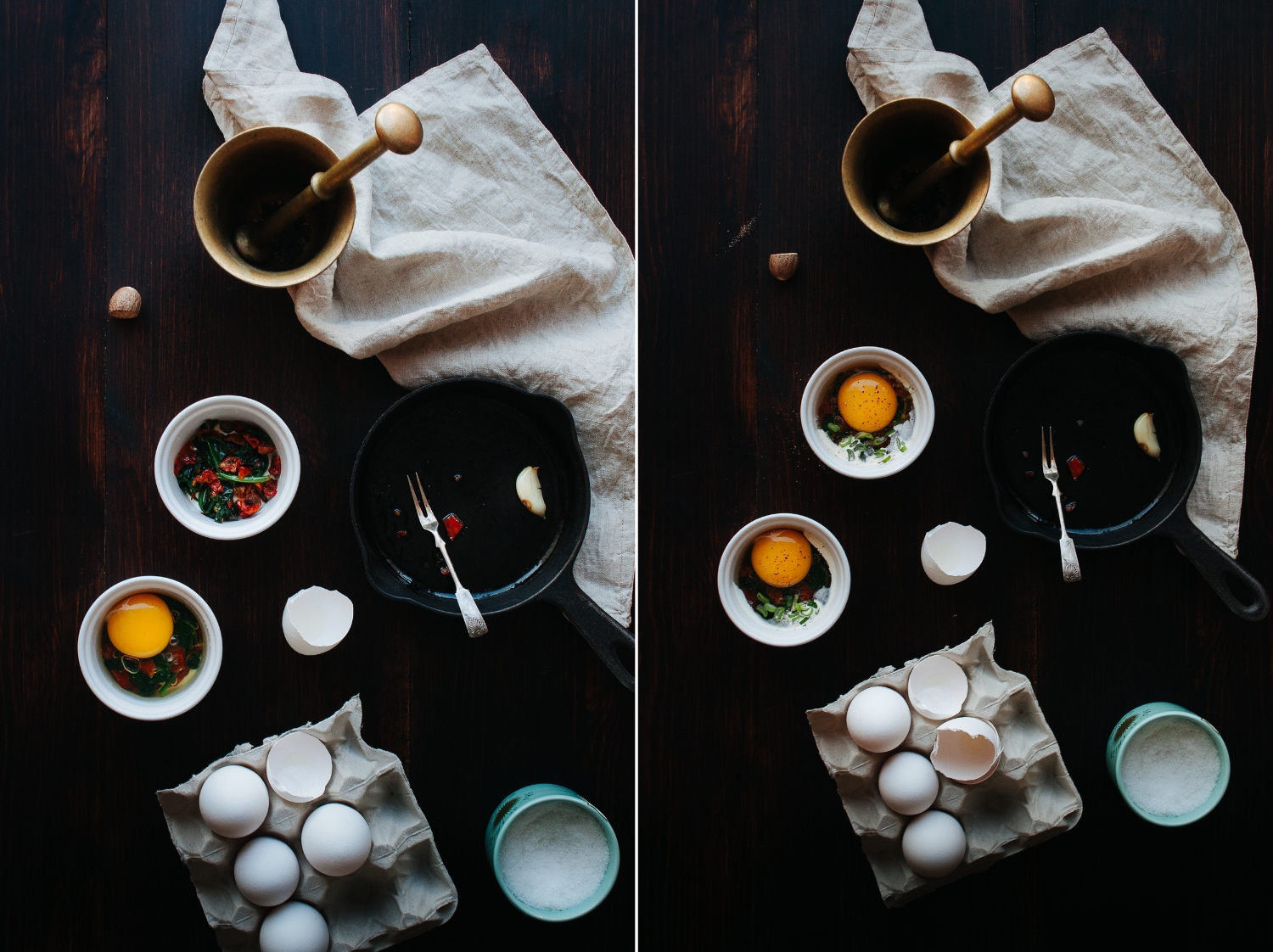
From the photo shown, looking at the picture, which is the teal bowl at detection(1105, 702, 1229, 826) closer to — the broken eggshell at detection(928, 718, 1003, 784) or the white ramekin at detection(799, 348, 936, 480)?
the broken eggshell at detection(928, 718, 1003, 784)

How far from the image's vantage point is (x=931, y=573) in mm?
829

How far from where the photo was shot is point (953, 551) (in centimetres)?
82

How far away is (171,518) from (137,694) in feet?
0.53

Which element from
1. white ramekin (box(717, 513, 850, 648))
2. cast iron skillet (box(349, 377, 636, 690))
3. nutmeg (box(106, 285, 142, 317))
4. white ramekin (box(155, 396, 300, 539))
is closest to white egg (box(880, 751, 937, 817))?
white ramekin (box(717, 513, 850, 648))

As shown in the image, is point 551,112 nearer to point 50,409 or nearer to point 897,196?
point 897,196

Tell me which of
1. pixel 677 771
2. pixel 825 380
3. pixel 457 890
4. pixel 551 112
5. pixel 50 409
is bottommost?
pixel 457 890

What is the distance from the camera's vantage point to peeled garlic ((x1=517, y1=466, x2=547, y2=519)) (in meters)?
0.83

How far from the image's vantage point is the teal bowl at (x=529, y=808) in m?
0.77

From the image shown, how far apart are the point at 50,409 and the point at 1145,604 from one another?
1062 millimetres

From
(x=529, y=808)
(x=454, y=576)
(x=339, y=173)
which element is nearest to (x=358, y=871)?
(x=529, y=808)

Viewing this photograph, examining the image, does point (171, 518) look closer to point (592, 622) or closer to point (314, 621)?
point (314, 621)

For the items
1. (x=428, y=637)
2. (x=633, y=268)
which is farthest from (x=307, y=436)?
(x=633, y=268)

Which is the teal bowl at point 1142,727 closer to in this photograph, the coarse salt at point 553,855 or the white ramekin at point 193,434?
the coarse salt at point 553,855

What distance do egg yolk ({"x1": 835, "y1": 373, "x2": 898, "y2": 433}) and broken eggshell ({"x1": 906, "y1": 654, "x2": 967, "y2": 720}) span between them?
22cm
